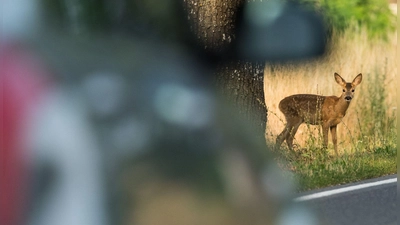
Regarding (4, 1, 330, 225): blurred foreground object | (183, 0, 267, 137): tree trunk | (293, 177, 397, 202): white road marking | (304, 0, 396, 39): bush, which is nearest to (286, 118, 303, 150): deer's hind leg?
(183, 0, 267, 137): tree trunk

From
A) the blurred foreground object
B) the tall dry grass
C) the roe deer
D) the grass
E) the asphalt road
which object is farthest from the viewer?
the tall dry grass

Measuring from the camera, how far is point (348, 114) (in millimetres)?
13703

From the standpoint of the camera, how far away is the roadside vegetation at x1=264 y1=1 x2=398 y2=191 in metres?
9.67

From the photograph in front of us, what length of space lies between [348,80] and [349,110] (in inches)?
26.9

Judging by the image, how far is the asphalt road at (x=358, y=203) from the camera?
718 centimetres

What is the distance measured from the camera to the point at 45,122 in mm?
2043

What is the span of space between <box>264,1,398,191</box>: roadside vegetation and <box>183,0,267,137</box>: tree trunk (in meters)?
0.70

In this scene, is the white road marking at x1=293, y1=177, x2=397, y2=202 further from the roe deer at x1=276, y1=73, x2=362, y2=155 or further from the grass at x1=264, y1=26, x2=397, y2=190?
the roe deer at x1=276, y1=73, x2=362, y2=155

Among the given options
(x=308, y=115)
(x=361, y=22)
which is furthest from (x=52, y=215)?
(x=361, y=22)

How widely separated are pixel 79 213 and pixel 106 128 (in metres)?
0.20

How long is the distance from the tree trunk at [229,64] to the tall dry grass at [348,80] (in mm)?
2499

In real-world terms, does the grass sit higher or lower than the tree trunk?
lower

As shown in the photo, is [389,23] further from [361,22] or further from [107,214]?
[107,214]

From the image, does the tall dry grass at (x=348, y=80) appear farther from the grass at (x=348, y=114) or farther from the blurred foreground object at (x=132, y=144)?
the blurred foreground object at (x=132, y=144)
